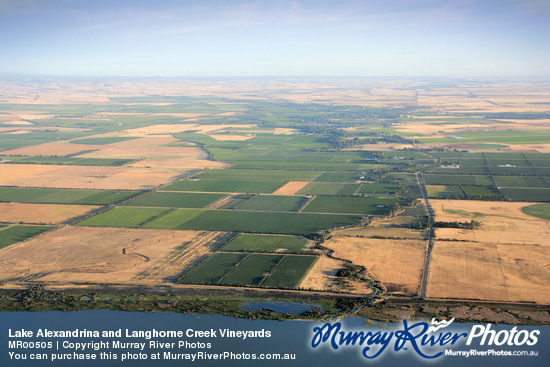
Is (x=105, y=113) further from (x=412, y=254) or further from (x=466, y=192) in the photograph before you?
(x=412, y=254)

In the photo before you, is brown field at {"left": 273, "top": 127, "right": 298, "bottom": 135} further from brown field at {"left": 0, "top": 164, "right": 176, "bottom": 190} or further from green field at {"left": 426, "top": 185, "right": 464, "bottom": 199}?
green field at {"left": 426, "top": 185, "right": 464, "bottom": 199}

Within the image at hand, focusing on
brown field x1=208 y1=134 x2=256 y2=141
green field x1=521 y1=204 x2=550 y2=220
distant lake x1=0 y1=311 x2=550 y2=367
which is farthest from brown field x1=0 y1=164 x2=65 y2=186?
green field x1=521 y1=204 x2=550 y2=220

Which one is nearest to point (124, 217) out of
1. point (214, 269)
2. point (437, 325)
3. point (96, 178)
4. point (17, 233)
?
point (17, 233)

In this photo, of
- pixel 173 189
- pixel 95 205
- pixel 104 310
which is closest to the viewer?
pixel 104 310

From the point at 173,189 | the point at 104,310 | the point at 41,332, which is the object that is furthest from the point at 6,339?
the point at 173,189

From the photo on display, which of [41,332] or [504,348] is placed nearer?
[504,348]

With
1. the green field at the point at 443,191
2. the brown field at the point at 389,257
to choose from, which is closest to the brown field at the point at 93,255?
the brown field at the point at 389,257

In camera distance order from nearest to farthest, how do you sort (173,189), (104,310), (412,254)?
(104,310), (412,254), (173,189)
